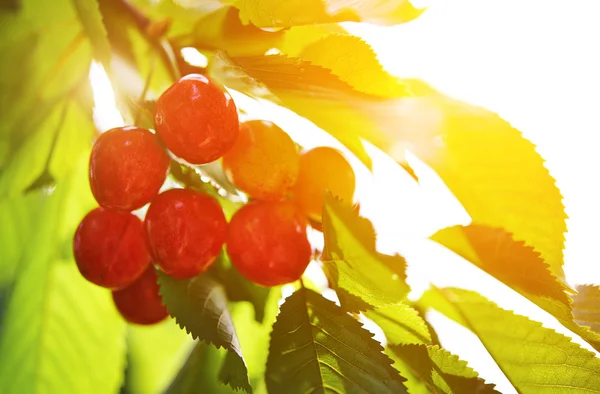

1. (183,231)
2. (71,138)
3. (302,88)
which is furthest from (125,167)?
(71,138)

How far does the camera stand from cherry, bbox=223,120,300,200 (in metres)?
0.56

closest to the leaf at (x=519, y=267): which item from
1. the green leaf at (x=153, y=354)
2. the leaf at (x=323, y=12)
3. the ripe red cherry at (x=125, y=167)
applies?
the leaf at (x=323, y=12)

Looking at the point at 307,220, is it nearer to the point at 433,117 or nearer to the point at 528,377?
the point at 433,117

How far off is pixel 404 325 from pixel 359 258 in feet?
0.47

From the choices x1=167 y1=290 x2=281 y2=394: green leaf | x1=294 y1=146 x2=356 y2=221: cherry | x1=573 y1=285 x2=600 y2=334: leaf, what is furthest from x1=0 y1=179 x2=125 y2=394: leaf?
x1=573 y1=285 x2=600 y2=334: leaf

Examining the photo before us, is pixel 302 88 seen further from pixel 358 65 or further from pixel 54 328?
pixel 54 328

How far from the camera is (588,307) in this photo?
70 centimetres

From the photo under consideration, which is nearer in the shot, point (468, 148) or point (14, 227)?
point (468, 148)

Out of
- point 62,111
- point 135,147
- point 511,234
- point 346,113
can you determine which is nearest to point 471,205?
point 511,234

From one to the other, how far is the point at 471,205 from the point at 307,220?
0.17 metres

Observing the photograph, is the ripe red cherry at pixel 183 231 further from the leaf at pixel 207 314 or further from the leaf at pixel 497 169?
the leaf at pixel 497 169

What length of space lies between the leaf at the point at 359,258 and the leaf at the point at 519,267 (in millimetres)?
131

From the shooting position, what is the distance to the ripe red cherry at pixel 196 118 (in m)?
0.53

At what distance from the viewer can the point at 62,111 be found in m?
0.75
